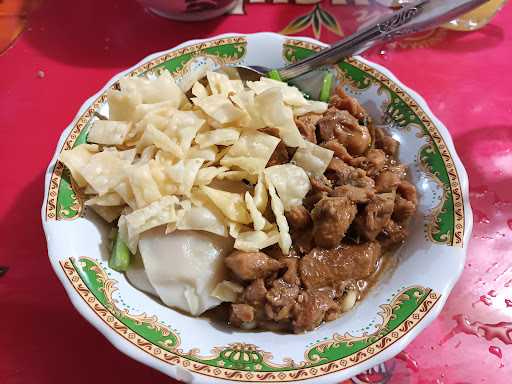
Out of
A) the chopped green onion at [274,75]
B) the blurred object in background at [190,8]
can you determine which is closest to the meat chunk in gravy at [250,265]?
the chopped green onion at [274,75]

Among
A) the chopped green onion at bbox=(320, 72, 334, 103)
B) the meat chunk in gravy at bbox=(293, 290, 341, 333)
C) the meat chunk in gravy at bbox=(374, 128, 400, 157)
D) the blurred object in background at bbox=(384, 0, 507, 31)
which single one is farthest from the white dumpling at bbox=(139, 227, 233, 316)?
the blurred object in background at bbox=(384, 0, 507, 31)

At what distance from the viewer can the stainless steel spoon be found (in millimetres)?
2309

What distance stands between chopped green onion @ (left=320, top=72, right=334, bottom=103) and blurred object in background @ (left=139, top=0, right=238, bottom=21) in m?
1.25

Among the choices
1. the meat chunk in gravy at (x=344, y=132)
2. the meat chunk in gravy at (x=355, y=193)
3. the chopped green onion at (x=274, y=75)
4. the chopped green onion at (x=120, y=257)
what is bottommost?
the chopped green onion at (x=120, y=257)

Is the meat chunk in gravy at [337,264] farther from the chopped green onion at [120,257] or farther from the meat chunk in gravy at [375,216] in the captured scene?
the chopped green onion at [120,257]

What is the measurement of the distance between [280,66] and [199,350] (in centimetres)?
174

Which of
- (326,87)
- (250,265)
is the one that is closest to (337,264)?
(250,265)

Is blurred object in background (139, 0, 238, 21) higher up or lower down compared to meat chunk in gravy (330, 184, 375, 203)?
higher up

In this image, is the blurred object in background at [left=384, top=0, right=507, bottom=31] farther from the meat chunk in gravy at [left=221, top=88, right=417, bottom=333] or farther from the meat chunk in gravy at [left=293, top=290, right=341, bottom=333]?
the meat chunk in gravy at [left=293, top=290, right=341, bottom=333]

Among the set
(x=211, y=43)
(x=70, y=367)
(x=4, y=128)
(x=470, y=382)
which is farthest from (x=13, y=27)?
(x=470, y=382)

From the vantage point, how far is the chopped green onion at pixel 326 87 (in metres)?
2.67

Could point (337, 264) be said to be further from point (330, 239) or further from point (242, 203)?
point (242, 203)

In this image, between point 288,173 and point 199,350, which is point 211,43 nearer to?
point 288,173

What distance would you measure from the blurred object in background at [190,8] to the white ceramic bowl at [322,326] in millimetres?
1191
